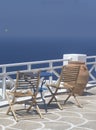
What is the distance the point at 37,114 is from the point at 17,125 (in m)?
0.99

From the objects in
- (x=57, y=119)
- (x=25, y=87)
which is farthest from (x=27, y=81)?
(x=57, y=119)

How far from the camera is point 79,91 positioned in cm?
1224

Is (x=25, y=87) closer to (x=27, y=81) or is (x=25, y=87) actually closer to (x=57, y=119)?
(x=27, y=81)

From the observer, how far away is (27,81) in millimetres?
9852

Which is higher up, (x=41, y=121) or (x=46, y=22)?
(x=46, y=22)

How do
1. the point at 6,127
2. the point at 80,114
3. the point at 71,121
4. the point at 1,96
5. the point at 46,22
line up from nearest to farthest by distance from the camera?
the point at 6,127 → the point at 71,121 → the point at 80,114 → the point at 1,96 → the point at 46,22

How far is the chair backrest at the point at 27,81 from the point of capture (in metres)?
9.79

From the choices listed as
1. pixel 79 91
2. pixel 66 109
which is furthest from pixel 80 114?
pixel 79 91

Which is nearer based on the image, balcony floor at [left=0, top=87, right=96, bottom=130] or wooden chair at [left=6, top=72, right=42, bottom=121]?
balcony floor at [left=0, top=87, right=96, bottom=130]

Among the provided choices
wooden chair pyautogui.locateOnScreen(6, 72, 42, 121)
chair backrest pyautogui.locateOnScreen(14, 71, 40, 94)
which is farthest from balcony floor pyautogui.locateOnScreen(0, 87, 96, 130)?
chair backrest pyautogui.locateOnScreen(14, 71, 40, 94)

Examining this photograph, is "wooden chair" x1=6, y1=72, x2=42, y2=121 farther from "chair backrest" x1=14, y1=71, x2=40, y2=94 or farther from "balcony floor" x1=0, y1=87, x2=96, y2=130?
"balcony floor" x1=0, y1=87, x2=96, y2=130

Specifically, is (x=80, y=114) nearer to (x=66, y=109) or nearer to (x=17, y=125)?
(x=66, y=109)

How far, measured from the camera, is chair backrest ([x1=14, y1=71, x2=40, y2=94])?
9.79 meters

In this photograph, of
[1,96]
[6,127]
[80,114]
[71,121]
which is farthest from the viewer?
[1,96]
